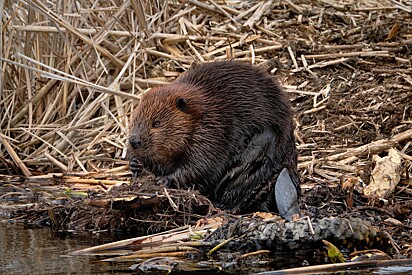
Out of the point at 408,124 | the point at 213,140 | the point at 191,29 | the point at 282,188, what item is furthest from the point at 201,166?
the point at 191,29

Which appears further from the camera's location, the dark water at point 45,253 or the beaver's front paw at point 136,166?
the beaver's front paw at point 136,166

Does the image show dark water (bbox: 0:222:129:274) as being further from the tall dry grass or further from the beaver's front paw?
the tall dry grass

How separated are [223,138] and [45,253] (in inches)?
53.6

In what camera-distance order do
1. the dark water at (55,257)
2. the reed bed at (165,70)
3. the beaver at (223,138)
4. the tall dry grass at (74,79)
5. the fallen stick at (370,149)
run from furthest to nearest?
the tall dry grass at (74,79), the reed bed at (165,70), the fallen stick at (370,149), the beaver at (223,138), the dark water at (55,257)

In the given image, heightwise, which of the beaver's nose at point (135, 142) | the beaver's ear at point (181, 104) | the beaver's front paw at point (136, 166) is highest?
the beaver's ear at point (181, 104)

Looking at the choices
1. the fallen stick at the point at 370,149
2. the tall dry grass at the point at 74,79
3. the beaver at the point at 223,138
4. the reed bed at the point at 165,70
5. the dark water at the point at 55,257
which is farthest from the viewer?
the tall dry grass at the point at 74,79

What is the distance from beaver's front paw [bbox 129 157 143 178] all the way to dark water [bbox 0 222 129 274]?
58 centimetres

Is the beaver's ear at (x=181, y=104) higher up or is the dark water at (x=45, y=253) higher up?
the beaver's ear at (x=181, y=104)

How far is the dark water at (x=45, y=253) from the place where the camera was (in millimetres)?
3398

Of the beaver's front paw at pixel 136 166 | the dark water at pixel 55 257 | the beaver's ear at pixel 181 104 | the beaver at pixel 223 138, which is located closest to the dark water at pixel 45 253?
the dark water at pixel 55 257

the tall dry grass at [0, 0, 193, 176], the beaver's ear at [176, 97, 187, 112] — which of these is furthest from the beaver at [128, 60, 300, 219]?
the tall dry grass at [0, 0, 193, 176]

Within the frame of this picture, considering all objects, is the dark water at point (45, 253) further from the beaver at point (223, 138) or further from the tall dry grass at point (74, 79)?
the tall dry grass at point (74, 79)

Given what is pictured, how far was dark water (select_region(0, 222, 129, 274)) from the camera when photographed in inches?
134

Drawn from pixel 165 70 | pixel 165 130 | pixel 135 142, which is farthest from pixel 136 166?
pixel 165 70
